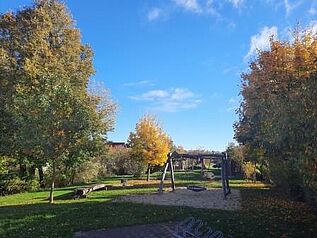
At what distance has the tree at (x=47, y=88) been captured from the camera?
16.5 m

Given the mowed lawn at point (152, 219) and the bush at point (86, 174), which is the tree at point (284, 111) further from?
the bush at point (86, 174)

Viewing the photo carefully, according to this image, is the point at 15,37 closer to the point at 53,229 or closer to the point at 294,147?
the point at 53,229

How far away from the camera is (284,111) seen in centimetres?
1062

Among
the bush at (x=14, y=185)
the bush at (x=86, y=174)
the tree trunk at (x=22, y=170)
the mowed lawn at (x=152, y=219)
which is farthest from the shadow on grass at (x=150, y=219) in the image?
the bush at (x=86, y=174)

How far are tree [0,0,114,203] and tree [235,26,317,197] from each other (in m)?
8.91

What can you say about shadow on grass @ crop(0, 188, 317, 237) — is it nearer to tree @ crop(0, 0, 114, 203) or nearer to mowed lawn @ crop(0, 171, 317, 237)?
mowed lawn @ crop(0, 171, 317, 237)

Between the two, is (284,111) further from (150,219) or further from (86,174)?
(86,174)

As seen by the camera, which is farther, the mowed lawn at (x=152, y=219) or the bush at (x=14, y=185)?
the bush at (x=14, y=185)

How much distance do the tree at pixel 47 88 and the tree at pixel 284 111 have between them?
8.91 metres

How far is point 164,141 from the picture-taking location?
38.8 metres

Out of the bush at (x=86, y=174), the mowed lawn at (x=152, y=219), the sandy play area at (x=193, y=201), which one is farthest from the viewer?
the bush at (x=86, y=174)

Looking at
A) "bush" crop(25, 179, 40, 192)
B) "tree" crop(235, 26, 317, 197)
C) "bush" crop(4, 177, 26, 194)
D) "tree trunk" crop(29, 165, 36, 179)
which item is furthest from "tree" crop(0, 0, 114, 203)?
"tree" crop(235, 26, 317, 197)

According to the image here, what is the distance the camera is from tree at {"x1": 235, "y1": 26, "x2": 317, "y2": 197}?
28.3 ft

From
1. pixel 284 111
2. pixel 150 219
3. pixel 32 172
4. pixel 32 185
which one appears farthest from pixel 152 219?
pixel 32 172
